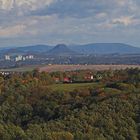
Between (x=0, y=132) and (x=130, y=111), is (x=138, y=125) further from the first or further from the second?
(x=0, y=132)

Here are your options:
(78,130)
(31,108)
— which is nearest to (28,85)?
(31,108)

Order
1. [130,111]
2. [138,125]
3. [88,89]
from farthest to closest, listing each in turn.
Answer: [88,89] < [130,111] < [138,125]

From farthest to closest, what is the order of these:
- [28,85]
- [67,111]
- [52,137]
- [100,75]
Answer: [100,75], [28,85], [67,111], [52,137]

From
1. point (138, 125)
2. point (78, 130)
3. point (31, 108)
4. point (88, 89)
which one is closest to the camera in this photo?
point (78, 130)

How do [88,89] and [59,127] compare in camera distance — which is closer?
[59,127]

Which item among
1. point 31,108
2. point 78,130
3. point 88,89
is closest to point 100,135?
point 78,130

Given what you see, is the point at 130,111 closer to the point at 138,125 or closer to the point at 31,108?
the point at 138,125
